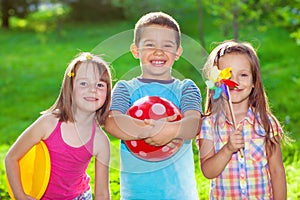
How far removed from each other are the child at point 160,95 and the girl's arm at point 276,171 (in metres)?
0.42

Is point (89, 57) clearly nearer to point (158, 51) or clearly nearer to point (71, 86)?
point (71, 86)

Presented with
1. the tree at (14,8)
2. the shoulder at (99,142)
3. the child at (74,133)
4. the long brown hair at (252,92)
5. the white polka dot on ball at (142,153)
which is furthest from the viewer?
the tree at (14,8)

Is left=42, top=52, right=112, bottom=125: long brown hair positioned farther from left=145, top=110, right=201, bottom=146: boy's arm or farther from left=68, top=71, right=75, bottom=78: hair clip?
left=145, top=110, right=201, bottom=146: boy's arm

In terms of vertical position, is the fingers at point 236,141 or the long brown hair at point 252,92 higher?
the long brown hair at point 252,92

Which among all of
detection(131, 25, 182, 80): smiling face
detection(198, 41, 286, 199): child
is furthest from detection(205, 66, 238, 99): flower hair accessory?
detection(131, 25, 182, 80): smiling face

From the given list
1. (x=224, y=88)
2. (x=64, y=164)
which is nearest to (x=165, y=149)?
(x=224, y=88)

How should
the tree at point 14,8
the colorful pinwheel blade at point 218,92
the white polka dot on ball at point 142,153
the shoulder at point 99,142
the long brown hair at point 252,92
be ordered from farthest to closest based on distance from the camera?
the tree at point 14,8 < the shoulder at point 99,142 < the long brown hair at point 252,92 < the white polka dot on ball at point 142,153 < the colorful pinwheel blade at point 218,92

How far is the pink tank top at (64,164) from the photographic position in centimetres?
343

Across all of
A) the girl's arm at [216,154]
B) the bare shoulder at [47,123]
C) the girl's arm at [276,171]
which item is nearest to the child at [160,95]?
the girl's arm at [216,154]

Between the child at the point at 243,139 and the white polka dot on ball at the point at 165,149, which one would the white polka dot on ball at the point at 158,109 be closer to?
the white polka dot on ball at the point at 165,149

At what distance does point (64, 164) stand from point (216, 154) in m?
0.88

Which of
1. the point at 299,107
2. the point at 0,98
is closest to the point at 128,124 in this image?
the point at 299,107

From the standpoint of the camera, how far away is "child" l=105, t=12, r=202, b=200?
3.28 metres

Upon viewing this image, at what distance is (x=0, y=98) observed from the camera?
998 cm
